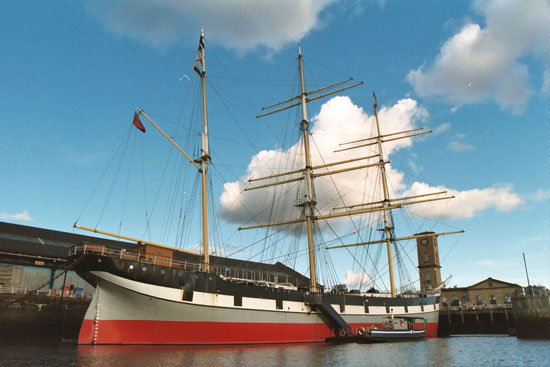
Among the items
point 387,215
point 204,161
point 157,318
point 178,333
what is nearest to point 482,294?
point 387,215

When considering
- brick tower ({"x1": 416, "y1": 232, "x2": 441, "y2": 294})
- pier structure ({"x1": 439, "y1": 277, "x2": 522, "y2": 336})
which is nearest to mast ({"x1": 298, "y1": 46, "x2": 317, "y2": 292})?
pier structure ({"x1": 439, "y1": 277, "x2": 522, "y2": 336})

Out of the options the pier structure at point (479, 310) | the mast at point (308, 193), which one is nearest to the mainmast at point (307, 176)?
the mast at point (308, 193)

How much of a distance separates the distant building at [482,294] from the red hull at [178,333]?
136 feet

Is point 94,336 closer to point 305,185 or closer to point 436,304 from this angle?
Answer: point 305,185

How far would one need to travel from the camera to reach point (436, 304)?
4456cm

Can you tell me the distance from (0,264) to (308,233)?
24863 mm

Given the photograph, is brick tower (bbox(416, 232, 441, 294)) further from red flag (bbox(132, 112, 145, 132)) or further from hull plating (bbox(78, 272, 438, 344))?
red flag (bbox(132, 112, 145, 132))

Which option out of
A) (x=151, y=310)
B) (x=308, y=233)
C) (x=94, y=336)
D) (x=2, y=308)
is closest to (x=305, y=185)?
(x=308, y=233)

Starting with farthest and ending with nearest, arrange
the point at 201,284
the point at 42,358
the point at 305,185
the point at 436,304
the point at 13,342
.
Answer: the point at 436,304
the point at 305,185
the point at 13,342
the point at 201,284
the point at 42,358

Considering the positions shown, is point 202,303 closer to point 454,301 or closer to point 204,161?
point 204,161

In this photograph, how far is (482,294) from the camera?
61.3 metres

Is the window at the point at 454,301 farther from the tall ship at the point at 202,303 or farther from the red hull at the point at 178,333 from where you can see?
the red hull at the point at 178,333

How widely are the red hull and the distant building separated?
41.6 metres

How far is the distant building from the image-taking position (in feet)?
194
